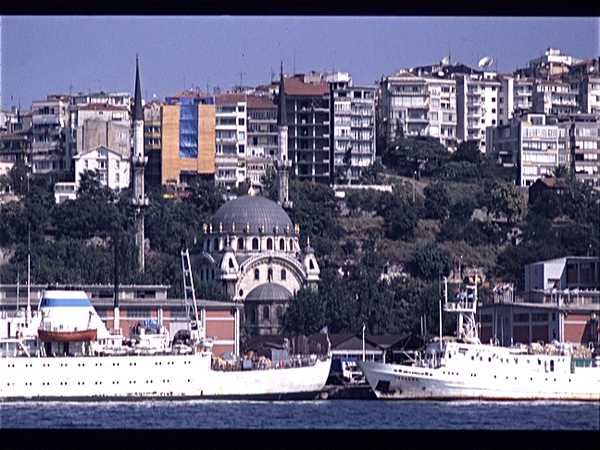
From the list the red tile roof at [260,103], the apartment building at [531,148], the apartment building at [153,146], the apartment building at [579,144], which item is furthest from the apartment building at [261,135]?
the apartment building at [579,144]

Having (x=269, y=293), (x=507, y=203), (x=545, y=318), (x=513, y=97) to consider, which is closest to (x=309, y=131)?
(x=507, y=203)

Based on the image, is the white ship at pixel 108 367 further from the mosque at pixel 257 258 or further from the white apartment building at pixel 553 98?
the white apartment building at pixel 553 98

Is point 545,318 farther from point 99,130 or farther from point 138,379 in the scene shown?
point 99,130

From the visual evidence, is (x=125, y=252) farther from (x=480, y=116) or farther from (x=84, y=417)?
(x=480, y=116)

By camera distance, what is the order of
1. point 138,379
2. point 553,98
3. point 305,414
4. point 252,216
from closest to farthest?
point 305,414
point 138,379
point 252,216
point 553,98

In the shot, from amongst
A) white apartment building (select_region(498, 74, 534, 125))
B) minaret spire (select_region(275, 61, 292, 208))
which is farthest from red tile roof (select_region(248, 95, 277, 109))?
white apartment building (select_region(498, 74, 534, 125))

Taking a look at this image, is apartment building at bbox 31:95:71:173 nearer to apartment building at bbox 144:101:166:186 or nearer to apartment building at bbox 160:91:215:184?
apartment building at bbox 144:101:166:186
